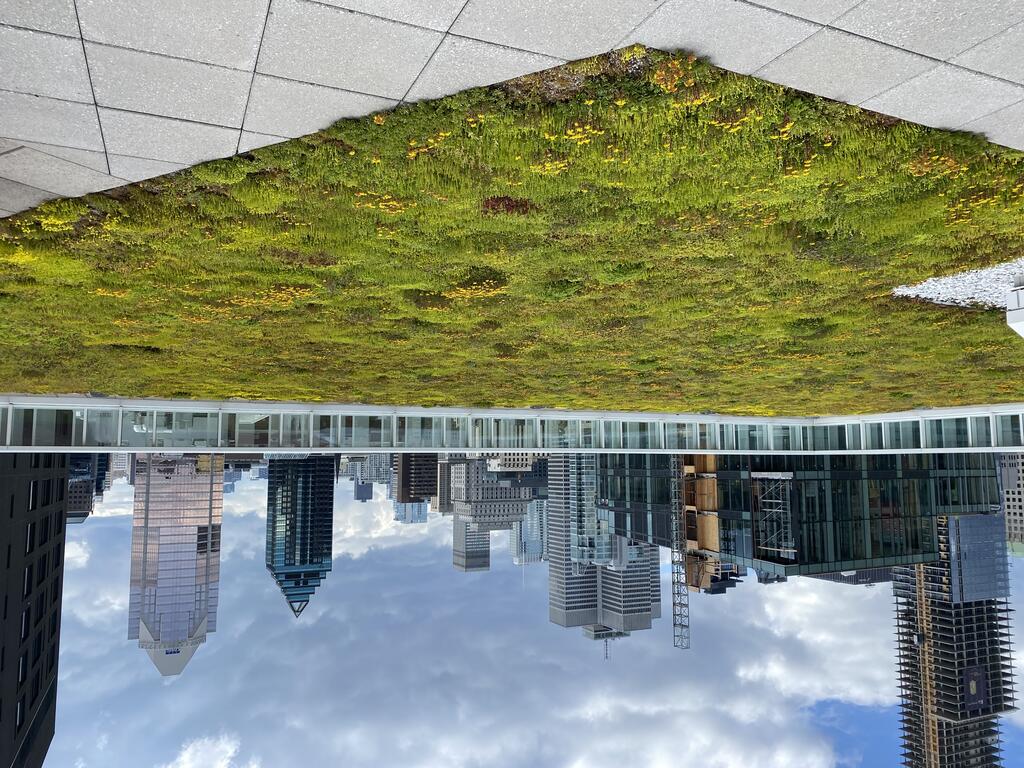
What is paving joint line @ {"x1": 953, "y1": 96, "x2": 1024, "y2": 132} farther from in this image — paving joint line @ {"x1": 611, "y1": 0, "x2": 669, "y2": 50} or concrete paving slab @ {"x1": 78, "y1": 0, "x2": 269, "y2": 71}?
concrete paving slab @ {"x1": 78, "y1": 0, "x2": 269, "y2": 71}

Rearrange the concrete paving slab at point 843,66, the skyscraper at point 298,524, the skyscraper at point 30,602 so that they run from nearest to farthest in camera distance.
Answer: the concrete paving slab at point 843,66 < the skyscraper at point 30,602 < the skyscraper at point 298,524

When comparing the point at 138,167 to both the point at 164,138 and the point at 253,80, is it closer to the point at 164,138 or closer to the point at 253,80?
the point at 164,138

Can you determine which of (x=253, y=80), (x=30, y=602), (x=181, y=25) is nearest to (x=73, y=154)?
(x=253, y=80)

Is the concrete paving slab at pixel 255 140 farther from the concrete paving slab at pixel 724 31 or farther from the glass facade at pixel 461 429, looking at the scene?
the glass facade at pixel 461 429

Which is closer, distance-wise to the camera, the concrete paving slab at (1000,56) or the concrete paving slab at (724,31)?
the concrete paving slab at (724,31)

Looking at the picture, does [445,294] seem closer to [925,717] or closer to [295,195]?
[295,195]

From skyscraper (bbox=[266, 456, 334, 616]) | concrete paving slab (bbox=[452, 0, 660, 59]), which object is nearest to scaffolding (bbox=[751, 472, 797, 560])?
concrete paving slab (bbox=[452, 0, 660, 59])

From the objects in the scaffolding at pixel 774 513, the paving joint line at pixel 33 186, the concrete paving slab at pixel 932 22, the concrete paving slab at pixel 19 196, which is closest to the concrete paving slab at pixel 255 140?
the paving joint line at pixel 33 186
